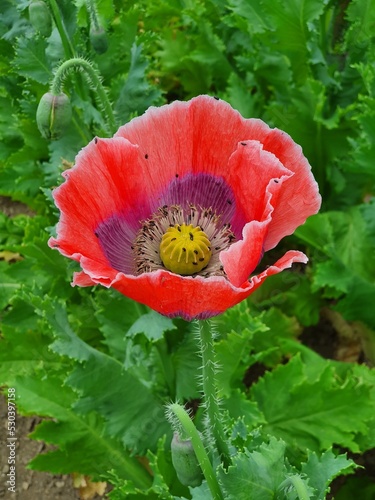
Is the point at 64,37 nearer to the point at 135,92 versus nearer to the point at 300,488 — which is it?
the point at 135,92

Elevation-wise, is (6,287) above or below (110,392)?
below

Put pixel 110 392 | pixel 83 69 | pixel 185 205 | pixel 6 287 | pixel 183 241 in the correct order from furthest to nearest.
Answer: pixel 6 287, pixel 110 392, pixel 83 69, pixel 185 205, pixel 183 241

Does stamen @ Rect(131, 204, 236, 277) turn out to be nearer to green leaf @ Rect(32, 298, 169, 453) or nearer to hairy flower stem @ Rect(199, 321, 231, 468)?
hairy flower stem @ Rect(199, 321, 231, 468)

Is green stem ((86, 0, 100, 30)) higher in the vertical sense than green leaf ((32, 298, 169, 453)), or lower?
higher

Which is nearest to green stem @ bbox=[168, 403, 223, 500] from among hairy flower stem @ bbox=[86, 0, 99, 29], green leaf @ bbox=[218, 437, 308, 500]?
green leaf @ bbox=[218, 437, 308, 500]

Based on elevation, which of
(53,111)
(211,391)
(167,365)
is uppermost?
(53,111)

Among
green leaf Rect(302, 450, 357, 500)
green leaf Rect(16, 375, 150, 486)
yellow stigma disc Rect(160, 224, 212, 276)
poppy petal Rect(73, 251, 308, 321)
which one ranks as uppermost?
poppy petal Rect(73, 251, 308, 321)

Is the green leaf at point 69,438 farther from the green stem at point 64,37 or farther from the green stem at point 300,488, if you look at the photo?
the green stem at point 300,488

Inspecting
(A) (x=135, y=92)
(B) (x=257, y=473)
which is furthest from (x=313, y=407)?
(A) (x=135, y=92)
